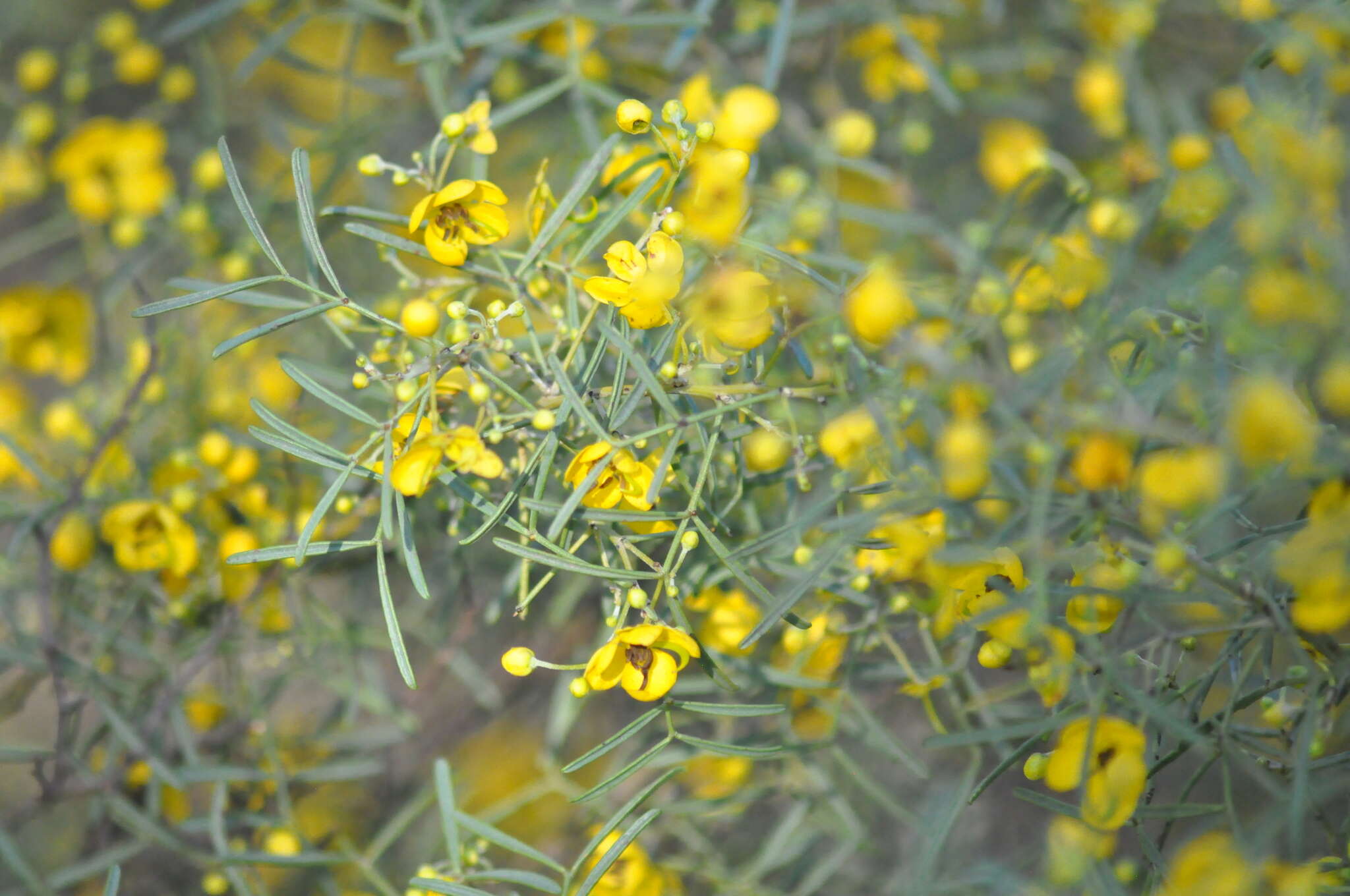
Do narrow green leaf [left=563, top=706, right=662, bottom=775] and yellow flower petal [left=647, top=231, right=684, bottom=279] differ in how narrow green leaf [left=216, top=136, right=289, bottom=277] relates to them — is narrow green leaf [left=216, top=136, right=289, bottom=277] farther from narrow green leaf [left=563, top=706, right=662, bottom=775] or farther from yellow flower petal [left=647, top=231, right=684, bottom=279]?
narrow green leaf [left=563, top=706, right=662, bottom=775]

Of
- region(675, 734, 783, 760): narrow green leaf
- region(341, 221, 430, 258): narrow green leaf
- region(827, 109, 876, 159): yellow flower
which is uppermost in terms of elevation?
region(341, 221, 430, 258): narrow green leaf

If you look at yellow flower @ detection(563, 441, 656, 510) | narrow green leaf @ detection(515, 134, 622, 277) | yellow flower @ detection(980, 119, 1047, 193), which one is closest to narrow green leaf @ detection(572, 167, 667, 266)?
narrow green leaf @ detection(515, 134, 622, 277)

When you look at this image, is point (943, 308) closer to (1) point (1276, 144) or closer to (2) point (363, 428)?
(1) point (1276, 144)

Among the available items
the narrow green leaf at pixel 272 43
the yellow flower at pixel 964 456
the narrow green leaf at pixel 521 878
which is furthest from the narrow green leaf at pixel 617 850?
the narrow green leaf at pixel 272 43

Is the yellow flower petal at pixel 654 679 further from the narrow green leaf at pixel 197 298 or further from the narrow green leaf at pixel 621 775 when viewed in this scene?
the narrow green leaf at pixel 197 298

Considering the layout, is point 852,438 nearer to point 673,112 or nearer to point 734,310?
point 734,310
